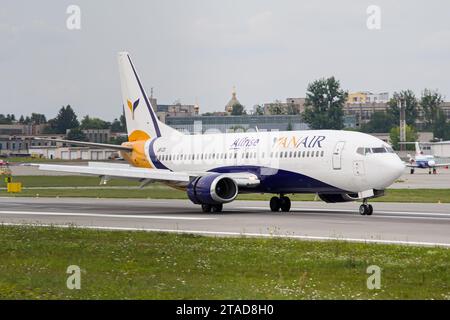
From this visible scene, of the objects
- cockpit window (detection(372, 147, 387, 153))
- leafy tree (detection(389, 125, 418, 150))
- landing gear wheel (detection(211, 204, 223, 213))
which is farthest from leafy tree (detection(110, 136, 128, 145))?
cockpit window (detection(372, 147, 387, 153))

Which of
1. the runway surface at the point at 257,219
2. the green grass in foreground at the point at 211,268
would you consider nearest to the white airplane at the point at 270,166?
the runway surface at the point at 257,219

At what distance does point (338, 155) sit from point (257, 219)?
4.86m

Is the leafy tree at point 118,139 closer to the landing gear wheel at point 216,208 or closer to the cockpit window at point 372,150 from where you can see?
the landing gear wheel at point 216,208

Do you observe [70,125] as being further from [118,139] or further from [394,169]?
[394,169]

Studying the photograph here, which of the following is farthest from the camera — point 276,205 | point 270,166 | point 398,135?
point 398,135

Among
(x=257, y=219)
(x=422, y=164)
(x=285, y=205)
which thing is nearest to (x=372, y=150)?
(x=257, y=219)

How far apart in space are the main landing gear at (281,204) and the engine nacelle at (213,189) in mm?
2578

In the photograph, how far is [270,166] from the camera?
4297 centimetres

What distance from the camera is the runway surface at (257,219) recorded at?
99.3ft

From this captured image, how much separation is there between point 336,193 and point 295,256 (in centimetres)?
1798
